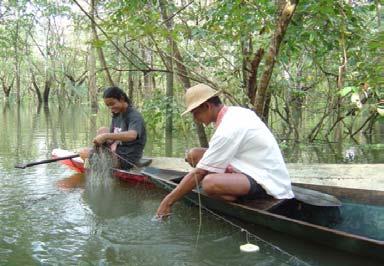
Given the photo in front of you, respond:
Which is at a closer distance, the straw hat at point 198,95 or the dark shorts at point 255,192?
the straw hat at point 198,95

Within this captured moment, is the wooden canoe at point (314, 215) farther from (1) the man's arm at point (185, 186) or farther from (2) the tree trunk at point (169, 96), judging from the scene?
(2) the tree trunk at point (169, 96)

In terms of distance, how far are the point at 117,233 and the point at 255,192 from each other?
131cm

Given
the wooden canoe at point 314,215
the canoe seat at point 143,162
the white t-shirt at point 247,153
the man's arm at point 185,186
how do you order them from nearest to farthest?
the wooden canoe at point 314,215
the white t-shirt at point 247,153
the man's arm at point 185,186
the canoe seat at point 143,162

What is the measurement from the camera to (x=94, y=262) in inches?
138

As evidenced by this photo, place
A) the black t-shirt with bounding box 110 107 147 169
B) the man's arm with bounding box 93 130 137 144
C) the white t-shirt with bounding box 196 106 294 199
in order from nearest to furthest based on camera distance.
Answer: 1. the white t-shirt with bounding box 196 106 294 199
2. the man's arm with bounding box 93 130 137 144
3. the black t-shirt with bounding box 110 107 147 169

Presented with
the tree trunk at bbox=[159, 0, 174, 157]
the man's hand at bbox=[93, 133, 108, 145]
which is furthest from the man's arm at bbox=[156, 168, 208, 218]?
the tree trunk at bbox=[159, 0, 174, 157]

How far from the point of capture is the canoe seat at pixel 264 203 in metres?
3.79

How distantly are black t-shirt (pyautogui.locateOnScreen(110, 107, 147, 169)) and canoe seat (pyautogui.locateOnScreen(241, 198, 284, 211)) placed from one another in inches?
98.2

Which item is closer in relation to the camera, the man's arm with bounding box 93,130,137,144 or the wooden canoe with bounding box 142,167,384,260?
the wooden canoe with bounding box 142,167,384,260

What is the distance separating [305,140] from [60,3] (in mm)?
17264

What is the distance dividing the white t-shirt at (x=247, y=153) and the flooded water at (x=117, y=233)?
44 centimetres

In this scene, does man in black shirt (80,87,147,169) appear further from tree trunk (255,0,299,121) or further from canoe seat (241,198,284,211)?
canoe seat (241,198,284,211)

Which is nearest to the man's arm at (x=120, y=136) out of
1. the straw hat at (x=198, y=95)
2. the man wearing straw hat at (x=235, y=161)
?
the man wearing straw hat at (x=235, y=161)

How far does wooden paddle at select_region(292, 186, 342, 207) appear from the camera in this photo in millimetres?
3832
